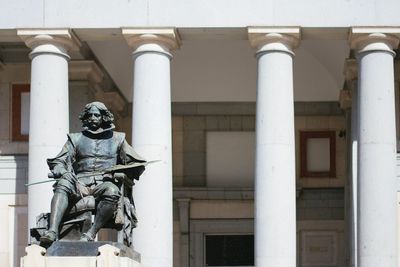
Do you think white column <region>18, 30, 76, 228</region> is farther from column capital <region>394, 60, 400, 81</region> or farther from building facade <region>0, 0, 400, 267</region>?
column capital <region>394, 60, 400, 81</region>

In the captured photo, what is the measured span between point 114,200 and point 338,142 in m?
28.5

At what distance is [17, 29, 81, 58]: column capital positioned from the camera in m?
38.7

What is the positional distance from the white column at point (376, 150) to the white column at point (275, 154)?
2072 mm

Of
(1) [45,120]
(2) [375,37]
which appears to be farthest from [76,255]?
(2) [375,37]

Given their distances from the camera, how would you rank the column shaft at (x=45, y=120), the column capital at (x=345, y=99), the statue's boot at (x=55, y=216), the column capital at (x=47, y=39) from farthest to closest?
1. the column capital at (x=345, y=99)
2. the column capital at (x=47, y=39)
3. the column shaft at (x=45, y=120)
4. the statue's boot at (x=55, y=216)

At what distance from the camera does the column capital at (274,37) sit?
3847cm

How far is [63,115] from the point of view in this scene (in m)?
38.5

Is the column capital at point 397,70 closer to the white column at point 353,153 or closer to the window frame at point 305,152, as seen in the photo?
the white column at point 353,153

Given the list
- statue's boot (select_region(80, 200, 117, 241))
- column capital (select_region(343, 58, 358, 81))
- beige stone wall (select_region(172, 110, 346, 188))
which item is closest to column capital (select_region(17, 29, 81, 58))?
column capital (select_region(343, 58, 358, 81))

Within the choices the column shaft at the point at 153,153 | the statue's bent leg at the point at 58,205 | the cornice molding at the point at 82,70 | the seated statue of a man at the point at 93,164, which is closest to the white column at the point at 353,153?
the column shaft at the point at 153,153

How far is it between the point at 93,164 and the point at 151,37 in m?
15.2

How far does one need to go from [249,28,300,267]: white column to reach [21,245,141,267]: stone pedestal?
1574 cm

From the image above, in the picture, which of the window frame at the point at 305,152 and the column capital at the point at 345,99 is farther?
the window frame at the point at 305,152

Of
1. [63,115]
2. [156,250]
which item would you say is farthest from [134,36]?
[156,250]
